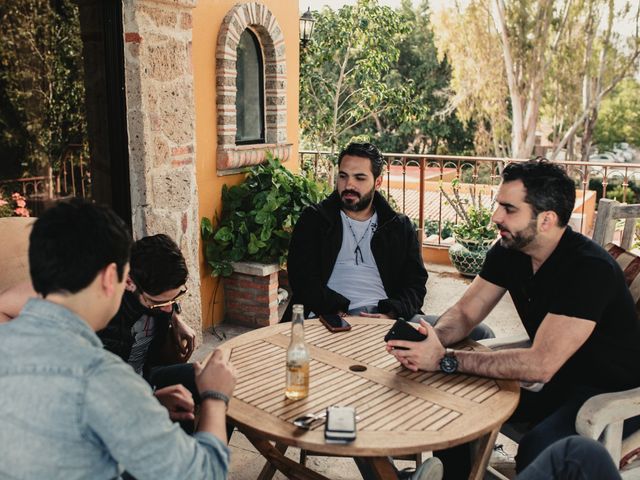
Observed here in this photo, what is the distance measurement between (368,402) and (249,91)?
3.68 meters

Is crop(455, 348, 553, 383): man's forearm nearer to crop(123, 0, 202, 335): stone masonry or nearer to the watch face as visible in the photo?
the watch face

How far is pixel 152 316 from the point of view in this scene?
2.41 m

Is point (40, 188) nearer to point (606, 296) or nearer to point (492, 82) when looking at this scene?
point (606, 296)

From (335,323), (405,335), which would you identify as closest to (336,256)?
(335,323)

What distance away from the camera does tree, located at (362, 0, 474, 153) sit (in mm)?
23328

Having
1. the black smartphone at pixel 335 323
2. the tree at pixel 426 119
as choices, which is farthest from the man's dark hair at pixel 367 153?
the tree at pixel 426 119

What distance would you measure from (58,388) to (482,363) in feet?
4.51

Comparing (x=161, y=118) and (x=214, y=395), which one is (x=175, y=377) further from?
(x=161, y=118)

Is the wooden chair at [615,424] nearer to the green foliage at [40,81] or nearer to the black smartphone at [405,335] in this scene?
the black smartphone at [405,335]

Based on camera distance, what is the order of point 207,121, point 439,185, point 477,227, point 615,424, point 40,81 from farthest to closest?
point 439,185 < point 477,227 < point 207,121 < point 40,81 < point 615,424

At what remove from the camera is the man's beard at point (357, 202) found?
326 cm

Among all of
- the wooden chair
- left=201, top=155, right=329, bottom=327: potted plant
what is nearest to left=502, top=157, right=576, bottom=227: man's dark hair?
the wooden chair

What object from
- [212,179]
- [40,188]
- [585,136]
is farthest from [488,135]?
[40,188]

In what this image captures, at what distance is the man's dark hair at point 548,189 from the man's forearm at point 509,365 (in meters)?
0.51
